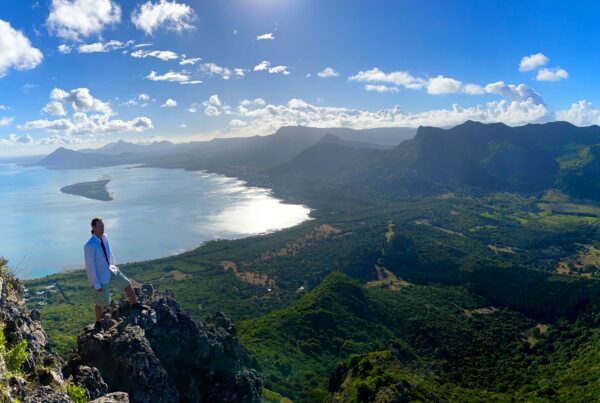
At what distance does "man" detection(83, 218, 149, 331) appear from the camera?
10123 mm

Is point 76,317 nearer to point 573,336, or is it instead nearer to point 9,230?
point 573,336

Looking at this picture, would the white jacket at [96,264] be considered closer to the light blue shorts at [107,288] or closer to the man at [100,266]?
the man at [100,266]

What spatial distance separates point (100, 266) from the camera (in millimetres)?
10438

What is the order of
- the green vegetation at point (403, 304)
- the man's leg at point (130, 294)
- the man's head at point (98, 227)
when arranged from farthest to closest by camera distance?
the green vegetation at point (403, 304) < the man's leg at point (130, 294) < the man's head at point (98, 227)

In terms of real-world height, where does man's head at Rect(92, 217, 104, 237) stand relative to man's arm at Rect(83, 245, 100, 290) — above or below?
above

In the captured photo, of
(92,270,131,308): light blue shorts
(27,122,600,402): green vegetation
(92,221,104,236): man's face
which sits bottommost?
(27,122,600,402): green vegetation

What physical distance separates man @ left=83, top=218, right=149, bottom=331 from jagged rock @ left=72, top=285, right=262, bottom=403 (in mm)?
1105

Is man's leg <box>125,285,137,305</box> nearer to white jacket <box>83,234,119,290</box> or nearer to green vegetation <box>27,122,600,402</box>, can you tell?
white jacket <box>83,234,119,290</box>

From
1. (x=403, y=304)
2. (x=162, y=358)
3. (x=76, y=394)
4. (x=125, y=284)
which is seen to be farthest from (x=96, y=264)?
(x=403, y=304)

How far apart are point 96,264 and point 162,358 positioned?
6060 mm

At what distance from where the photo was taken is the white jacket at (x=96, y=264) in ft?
33.0

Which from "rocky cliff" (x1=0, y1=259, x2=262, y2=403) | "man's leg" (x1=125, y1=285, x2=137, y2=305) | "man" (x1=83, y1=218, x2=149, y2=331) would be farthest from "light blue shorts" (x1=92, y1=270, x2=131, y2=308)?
"rocky cliff" (x1=0, y1=259, x2=262, y2=403)

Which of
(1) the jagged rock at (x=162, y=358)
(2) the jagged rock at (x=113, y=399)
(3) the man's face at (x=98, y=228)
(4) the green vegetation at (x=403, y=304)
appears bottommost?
(4) the green vegetation at (x=403, y=304)

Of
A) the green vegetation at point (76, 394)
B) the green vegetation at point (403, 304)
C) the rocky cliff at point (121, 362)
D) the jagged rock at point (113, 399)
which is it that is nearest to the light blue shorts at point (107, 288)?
the rocky cliff at point (121, 362)
